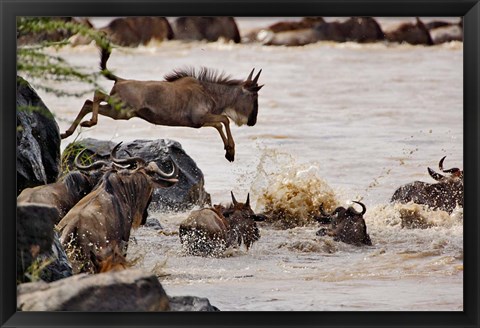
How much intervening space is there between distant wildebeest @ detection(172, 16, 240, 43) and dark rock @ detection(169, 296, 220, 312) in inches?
65.0

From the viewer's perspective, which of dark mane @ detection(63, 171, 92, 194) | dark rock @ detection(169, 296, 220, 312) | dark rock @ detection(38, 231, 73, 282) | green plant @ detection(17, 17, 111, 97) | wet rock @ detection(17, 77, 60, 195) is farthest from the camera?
dark mane @ detection(63, 171, 92, 194)

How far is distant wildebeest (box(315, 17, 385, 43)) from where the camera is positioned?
7.73m

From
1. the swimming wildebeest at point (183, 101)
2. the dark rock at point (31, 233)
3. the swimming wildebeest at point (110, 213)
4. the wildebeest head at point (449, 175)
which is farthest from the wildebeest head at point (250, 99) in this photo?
the dark rock at point (31, 233)

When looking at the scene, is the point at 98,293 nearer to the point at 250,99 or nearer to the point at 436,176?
the point at 250,99

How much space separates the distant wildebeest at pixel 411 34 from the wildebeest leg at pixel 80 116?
1.97m

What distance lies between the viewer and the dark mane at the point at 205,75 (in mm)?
7832

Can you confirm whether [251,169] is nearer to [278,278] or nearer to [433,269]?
[278,278]

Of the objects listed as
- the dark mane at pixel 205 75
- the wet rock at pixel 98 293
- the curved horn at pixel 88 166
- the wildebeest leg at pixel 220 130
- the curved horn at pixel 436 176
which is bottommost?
the wet rock at pixel 98 293

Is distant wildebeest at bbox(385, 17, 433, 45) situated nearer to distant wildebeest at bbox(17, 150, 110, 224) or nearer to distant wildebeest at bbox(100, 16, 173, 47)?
distant wildebeest at bbox(100, 16, 173, 47)

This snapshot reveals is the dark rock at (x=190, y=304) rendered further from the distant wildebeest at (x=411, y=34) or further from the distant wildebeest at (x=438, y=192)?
the distant wildebeest at (x=411, y=34)

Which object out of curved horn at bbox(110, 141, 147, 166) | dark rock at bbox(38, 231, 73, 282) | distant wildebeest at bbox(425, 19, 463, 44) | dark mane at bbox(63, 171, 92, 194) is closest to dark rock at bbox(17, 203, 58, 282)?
dark rock at bbox(38, 231, 73, 282)

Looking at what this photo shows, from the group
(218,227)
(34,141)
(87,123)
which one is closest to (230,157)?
(218,227)
